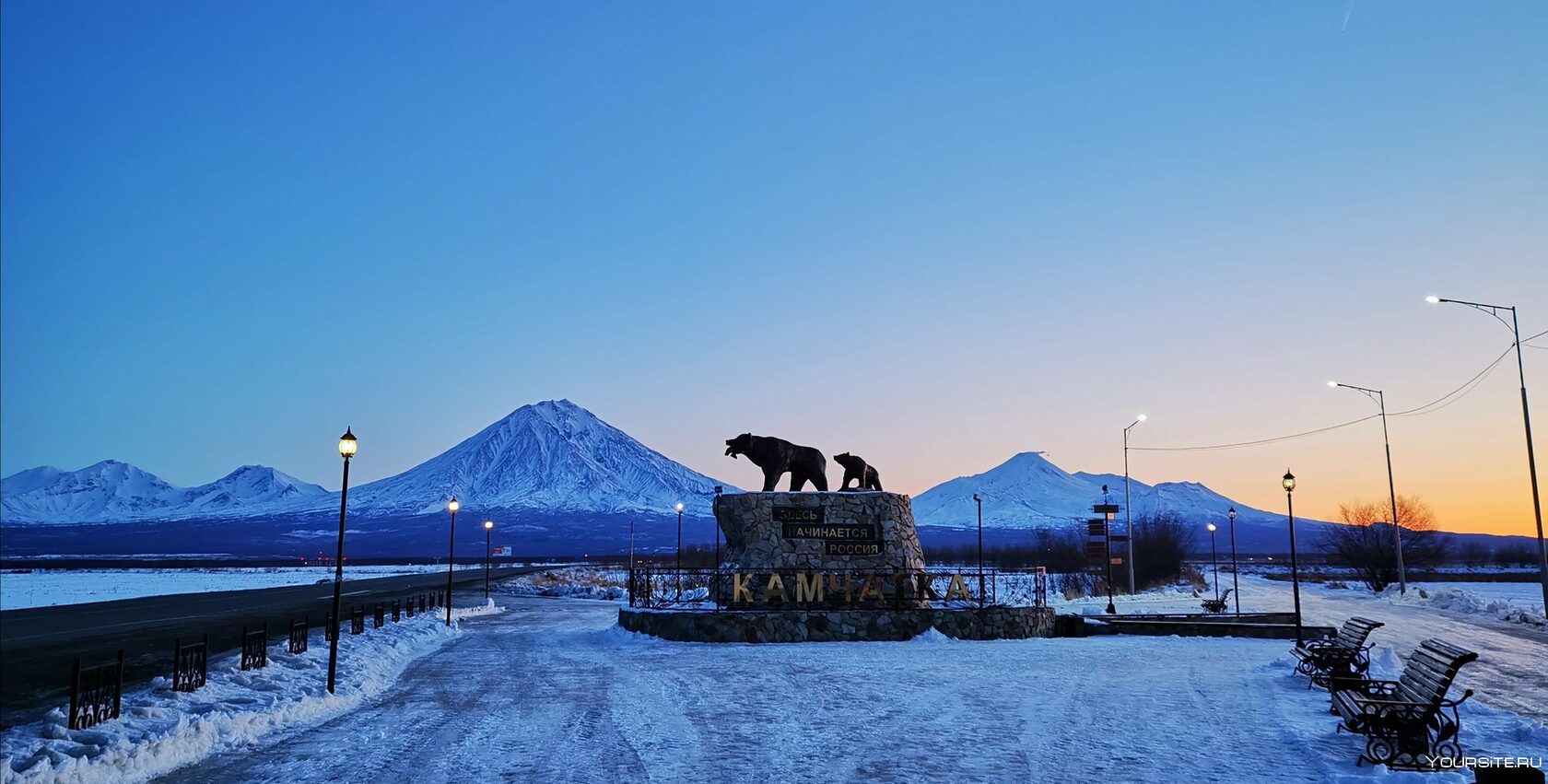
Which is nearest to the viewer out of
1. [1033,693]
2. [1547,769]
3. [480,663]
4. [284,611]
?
[1547,769]

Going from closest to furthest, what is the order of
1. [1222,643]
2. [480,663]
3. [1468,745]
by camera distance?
[1468,745] → [480,663] → [1222,643]

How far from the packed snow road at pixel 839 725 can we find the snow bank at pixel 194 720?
45 centimetres

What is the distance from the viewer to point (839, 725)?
12.4 m

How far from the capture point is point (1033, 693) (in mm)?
15016

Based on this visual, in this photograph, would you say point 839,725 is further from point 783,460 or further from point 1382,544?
point 1382,544

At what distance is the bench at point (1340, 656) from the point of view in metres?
14.5

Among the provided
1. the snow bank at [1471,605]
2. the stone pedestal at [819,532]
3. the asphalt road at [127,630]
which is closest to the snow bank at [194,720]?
the asphalt road at [127,630]

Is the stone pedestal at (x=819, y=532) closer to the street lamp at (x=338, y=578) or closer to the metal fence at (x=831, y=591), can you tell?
the metal fence at (x=831, y=591)

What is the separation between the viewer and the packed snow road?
9859mm

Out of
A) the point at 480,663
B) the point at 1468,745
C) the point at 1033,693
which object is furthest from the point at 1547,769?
the point at 480,663

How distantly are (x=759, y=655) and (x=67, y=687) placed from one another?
12.6 meters

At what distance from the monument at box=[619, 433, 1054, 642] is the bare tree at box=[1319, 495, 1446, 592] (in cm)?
3082

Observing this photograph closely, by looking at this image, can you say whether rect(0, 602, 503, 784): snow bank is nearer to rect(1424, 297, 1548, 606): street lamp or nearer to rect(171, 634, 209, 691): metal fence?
rect(171, 634, 209, 691): metal fence

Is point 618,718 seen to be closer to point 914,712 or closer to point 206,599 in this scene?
point 914,712
